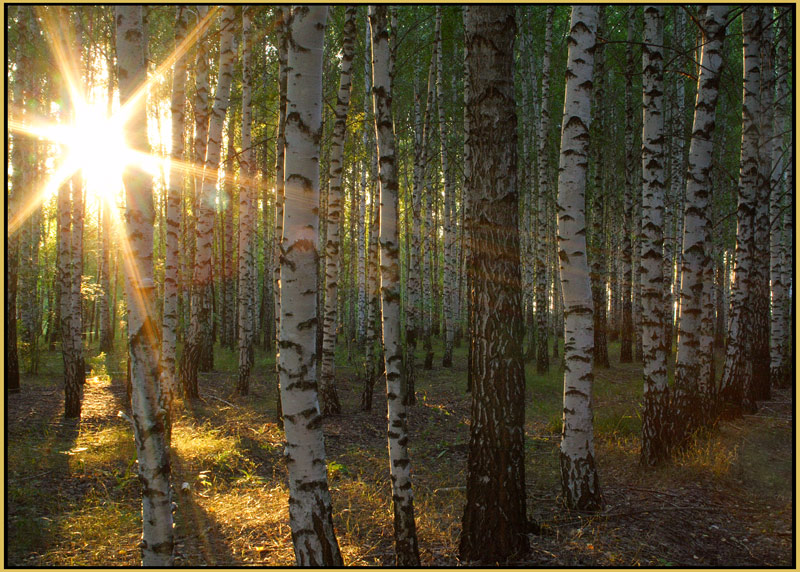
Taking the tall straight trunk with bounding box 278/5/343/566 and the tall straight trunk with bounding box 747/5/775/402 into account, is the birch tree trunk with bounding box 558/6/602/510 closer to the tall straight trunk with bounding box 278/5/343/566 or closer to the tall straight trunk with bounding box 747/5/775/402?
the tall straight trunk with bounding box 278/5/343/566

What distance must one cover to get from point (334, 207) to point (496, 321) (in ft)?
17.5

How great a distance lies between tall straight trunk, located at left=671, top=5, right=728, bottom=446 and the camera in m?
6.39

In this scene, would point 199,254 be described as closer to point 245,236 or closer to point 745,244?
point 245,236

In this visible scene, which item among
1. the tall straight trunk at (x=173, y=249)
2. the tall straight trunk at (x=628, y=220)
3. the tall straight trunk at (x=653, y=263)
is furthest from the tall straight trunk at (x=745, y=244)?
the tall straight trunk at (x=173, y=249)

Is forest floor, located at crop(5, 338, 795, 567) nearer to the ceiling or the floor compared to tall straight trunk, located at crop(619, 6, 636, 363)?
nearer to the floor

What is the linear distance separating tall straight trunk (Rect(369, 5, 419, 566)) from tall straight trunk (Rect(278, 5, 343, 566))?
72 cm

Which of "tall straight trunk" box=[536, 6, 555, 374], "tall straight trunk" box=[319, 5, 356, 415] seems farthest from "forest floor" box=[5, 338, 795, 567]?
"tall straight trunk" box=[536, 6, 555, 374]

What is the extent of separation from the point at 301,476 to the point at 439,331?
22.0 meters

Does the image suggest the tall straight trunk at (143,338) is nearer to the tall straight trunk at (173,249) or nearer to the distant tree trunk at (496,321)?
the distant tree trunk at (496,321)

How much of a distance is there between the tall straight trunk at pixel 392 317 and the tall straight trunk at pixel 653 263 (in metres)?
3.61

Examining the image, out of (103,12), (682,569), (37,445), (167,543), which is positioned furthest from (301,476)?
(103,12)

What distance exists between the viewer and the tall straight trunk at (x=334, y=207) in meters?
7.83

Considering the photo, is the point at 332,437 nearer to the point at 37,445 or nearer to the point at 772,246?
the point at 37,445

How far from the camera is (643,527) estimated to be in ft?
15.8
